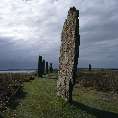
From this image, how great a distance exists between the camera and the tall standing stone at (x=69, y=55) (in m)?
22.1

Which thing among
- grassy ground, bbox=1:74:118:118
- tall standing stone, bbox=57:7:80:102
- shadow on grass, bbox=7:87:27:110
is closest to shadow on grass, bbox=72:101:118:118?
grassy ground, bbox=1:74:118:118

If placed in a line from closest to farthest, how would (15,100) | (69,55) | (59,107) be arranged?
(59,107) < (69,55) < (15,100)

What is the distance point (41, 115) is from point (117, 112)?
4.06 metres

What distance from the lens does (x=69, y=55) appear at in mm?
22859

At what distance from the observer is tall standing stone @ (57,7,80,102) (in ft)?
72.5

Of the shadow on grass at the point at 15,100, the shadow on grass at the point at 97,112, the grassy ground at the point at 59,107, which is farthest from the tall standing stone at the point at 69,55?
the shadow on grass at the point at 15,100

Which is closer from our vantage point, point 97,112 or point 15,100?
point 97,112

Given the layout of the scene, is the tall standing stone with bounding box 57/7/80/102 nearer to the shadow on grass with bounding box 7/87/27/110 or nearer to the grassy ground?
the grassy ground

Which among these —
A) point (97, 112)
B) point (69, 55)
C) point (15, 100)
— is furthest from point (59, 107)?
point (15, 100)

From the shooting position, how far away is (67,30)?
78.3 ft

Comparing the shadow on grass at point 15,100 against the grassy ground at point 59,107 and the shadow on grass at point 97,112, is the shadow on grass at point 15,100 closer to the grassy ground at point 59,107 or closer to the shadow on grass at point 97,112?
the grassy ground at point 59,107

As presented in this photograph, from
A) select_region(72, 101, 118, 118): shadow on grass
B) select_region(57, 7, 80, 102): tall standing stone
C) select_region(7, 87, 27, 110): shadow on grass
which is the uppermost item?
select_region(57, 7, 80, 102): tall standing stone

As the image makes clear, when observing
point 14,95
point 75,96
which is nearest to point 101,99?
point 75,96

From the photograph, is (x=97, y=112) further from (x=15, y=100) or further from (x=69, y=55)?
(x=15, y=100)
